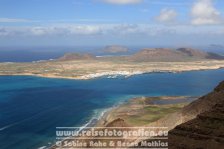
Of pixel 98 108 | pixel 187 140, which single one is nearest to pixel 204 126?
pixel 187 140

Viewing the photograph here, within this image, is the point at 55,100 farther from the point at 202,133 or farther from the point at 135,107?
the point at 202,133

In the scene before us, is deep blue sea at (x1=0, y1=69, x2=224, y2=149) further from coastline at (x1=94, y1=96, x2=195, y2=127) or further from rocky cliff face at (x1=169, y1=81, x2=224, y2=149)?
rocky cliff face at (x1=169, y1=81, x2=224, y2=149)

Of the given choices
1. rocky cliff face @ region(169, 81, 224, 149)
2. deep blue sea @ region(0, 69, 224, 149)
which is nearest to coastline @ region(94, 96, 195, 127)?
deep blue sea @ region(0, 69, 224, 149)

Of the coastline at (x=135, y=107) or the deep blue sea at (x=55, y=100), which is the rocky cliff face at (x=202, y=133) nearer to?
the deep blue sea at (x=55, y=100)

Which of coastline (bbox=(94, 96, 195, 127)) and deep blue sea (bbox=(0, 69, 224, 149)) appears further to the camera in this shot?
coastline (bbox=(94, 96, 195, 127))

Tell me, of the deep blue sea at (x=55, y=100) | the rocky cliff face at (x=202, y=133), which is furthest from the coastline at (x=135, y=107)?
the rocky cliff face at (x=202, y=133)

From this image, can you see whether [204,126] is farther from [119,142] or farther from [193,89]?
[193,89]

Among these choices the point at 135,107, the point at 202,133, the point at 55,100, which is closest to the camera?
the point at 202,133

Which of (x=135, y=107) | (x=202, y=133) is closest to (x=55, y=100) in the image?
(x=135, y=107)
